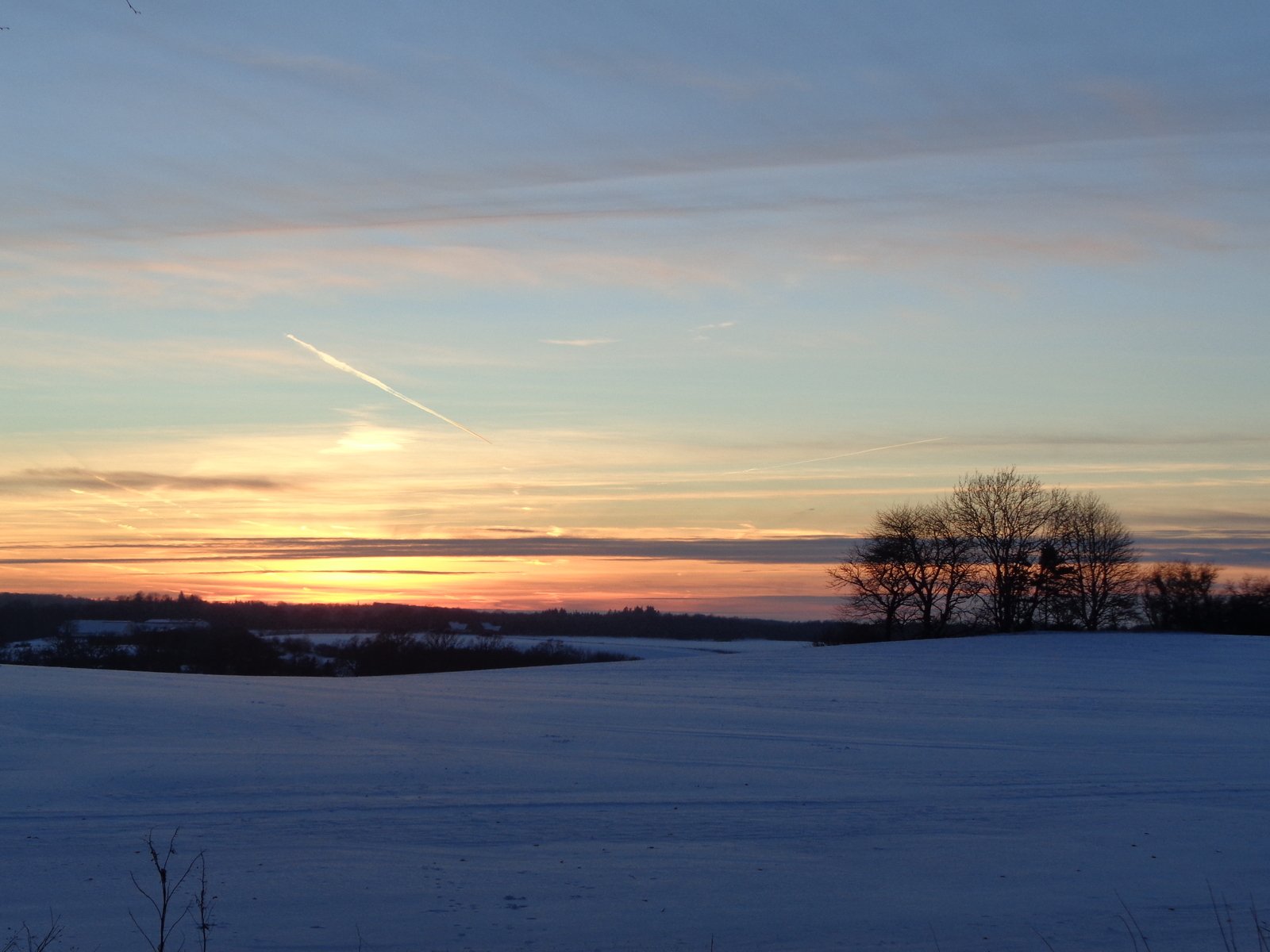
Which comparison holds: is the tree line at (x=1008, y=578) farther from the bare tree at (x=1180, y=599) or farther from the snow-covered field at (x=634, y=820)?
the snow-covered field at (x=634, y=820)

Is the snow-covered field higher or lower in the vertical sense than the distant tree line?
higher

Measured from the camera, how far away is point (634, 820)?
10.5 m

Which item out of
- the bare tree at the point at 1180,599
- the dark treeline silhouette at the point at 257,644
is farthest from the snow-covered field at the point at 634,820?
the bare tree at the point at 1180,599

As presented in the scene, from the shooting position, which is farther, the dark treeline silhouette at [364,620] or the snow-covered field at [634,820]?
the dark treeline silhouette at [364,620]

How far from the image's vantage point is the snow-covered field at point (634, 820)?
7.58 metres

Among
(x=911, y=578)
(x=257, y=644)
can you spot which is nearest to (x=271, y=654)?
(x=257, y=644)

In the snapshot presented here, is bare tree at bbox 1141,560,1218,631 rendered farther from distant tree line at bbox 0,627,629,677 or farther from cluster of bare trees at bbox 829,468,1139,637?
distant tree line at bbox 0,627,629,677

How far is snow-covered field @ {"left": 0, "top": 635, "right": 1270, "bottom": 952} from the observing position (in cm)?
758

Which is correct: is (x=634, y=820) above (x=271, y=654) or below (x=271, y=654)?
above

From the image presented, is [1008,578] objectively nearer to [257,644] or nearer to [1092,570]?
[1092,570]

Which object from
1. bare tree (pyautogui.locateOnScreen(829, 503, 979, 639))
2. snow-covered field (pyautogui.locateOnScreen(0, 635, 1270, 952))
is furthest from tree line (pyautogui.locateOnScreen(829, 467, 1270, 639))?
snow-covered field (pyautogui.locateOnScreen(0, 635, 1270, 952))

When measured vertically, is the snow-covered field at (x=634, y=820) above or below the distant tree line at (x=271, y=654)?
above

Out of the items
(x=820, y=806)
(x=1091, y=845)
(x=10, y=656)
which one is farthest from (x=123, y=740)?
(x=10, y=656)

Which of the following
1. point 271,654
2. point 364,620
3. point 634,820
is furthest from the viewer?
point 364,620
